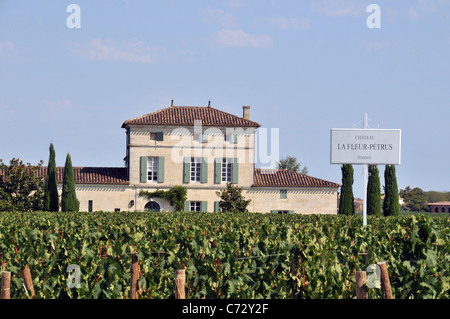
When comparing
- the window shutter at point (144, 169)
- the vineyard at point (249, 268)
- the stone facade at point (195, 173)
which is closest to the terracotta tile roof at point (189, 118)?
the stone facade at point (195, 173)

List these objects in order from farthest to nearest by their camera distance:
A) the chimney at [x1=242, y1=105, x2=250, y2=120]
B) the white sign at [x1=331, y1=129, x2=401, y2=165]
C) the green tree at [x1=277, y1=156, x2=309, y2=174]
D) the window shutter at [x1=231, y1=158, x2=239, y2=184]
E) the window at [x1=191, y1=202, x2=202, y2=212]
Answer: the green tree at [x1=277, y1=156, x2=309, y2=174]
the chimney at [x1=242, y1=105, x2=250, y2=120]
the window shutter at [x1=231, y1=158, x2=239, y2=184]
the window at [x1=191, y1=202, x2=202, y2=212]
the white sign at [x1=331, y1=129, x2=401, y2=165]

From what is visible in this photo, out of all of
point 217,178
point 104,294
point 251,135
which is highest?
point 251,135

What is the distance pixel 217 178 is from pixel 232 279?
35835mm

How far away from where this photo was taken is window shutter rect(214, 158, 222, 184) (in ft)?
148

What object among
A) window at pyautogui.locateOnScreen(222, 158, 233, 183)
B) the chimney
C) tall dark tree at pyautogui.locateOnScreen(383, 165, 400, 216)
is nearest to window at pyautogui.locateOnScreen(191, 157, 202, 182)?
window at pyautogui.locateOnScreen(222, 158, 233, 183)

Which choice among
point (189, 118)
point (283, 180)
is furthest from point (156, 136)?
point (283, 180)

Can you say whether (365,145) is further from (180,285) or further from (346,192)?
(180,285)

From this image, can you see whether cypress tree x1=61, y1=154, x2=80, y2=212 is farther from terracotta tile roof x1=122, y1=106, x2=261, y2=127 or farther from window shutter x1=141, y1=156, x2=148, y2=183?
terracotta tile roof x1=122, y1=106, x2=261, y2=127

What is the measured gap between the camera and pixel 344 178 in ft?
148

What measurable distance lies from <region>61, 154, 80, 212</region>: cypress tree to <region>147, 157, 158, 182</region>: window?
512cm

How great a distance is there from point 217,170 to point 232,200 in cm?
237

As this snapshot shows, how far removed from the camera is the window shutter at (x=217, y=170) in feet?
148

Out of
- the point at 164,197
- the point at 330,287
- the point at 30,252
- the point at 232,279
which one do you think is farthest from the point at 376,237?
the point at 164,197
